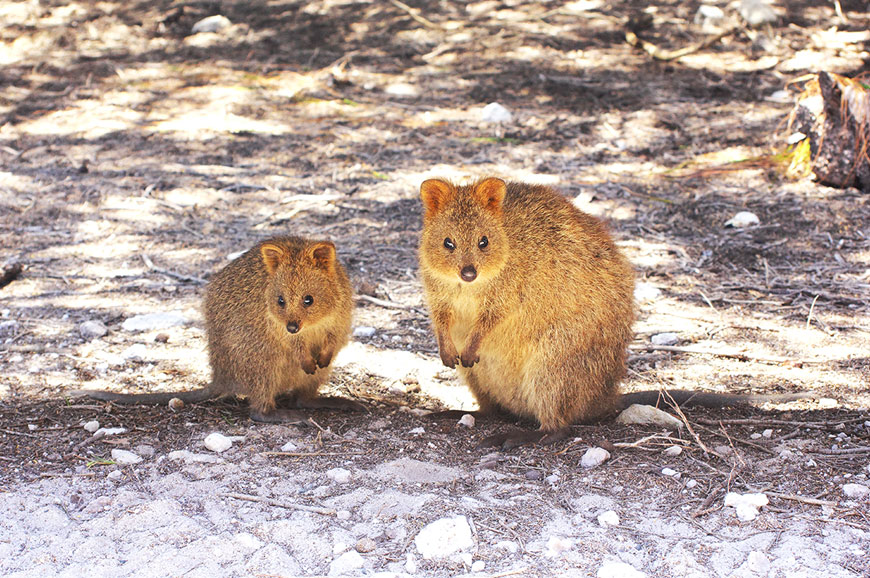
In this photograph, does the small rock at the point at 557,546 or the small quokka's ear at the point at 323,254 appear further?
the small quokka's ear at the point at 323,254

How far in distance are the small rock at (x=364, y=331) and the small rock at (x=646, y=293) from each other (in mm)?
1676

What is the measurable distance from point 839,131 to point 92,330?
17.7 ft

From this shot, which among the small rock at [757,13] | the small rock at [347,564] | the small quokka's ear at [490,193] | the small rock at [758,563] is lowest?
the small rock at [758,563]

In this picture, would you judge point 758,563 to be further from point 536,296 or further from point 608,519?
point 536,296

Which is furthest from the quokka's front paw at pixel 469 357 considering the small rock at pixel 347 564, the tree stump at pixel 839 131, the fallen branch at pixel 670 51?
the fallen branch at pixel 670 51

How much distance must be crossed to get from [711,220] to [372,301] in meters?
2.66

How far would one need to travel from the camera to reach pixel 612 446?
3939 mm

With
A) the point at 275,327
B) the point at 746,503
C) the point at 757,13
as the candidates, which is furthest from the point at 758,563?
the point at 757,13

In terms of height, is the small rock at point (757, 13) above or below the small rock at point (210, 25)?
below

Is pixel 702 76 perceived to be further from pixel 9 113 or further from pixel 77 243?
pixel 9 113

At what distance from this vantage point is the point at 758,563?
9.67 feet

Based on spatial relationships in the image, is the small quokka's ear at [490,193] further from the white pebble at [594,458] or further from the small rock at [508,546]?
the small rock at [508,546]

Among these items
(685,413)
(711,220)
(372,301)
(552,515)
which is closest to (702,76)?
(711,220)

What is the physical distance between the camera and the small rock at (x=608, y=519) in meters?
3.26
